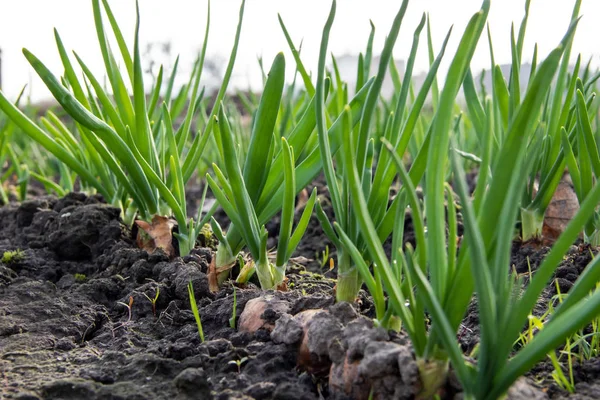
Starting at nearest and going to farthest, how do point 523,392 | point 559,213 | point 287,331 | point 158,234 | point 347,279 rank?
point 523,392
point 287,331
point 347,279
point 158,234
point 559,213

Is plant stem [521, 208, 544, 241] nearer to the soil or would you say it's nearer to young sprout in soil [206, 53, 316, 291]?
the soil

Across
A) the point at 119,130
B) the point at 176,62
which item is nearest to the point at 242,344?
the point at 119,130

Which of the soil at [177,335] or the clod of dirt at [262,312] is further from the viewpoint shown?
the clod of dirt at [262,312]

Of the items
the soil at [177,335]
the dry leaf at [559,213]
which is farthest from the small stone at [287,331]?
the dry leaf at [559,213]

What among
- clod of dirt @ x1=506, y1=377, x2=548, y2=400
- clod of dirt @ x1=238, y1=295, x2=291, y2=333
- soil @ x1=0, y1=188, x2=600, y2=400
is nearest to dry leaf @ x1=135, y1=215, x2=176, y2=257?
soil @ x1=0, y1=188, x2=600, y2=400

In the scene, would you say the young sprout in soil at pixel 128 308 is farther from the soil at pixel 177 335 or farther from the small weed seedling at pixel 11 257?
the small weed seedling at pixel 11 257

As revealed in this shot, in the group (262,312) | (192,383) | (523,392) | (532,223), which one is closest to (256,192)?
(262,312)

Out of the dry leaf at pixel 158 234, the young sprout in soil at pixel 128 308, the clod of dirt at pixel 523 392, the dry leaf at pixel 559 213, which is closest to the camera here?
the clod of dirt at pixel 523 392

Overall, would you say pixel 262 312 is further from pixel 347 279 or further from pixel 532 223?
pixel 532 223
